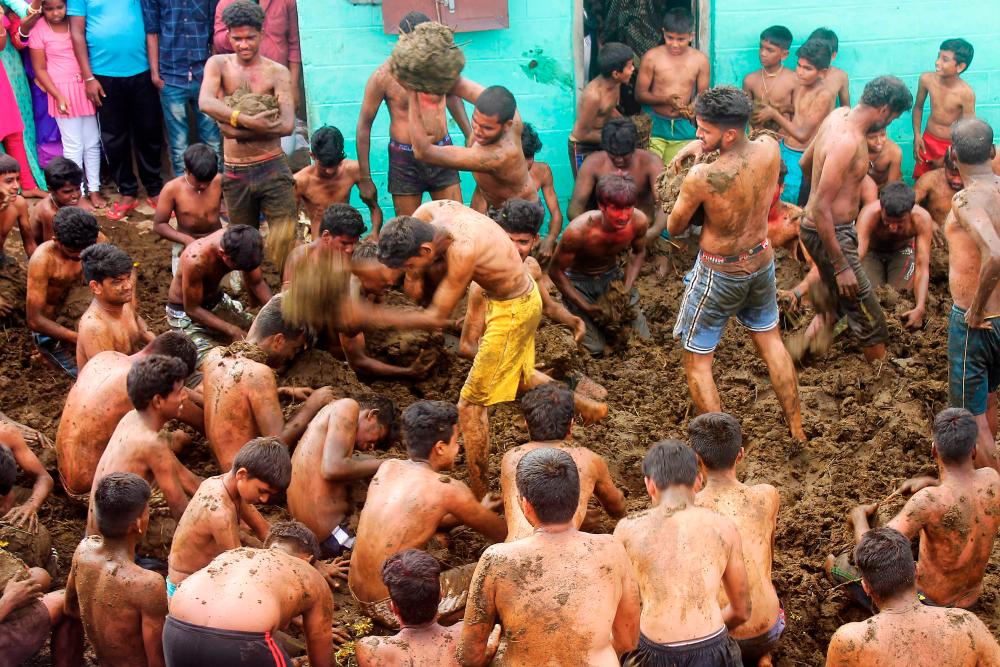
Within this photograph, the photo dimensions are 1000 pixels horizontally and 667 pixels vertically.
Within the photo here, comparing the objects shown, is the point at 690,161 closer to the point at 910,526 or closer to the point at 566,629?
the point at 910,526

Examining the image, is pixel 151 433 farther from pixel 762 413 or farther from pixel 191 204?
pixel 762 413

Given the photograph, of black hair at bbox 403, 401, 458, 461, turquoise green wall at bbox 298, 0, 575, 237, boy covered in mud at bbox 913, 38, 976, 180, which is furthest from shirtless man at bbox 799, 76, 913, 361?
black hair at bbox 403, 401, 458, 461

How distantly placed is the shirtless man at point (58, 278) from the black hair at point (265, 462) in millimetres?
2902

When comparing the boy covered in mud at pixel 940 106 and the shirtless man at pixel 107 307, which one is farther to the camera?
the boy covered in mud at pixel 940 106

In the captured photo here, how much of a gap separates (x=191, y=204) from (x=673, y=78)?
419 centimetres

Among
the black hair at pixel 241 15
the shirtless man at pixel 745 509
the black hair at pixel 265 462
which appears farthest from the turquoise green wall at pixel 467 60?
the shirtless man at pixel 745 509

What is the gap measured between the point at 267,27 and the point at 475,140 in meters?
3.00

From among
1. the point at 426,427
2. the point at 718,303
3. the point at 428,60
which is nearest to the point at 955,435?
the point at 718,303

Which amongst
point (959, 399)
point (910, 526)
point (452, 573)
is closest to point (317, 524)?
point (452, 573)

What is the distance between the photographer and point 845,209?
779 centimetres

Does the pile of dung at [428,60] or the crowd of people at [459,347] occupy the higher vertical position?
the pile of dung at [428,60]

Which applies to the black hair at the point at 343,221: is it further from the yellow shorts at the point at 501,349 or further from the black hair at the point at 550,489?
the black hair at the point at 550,489

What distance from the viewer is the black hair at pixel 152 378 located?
19.1 ft

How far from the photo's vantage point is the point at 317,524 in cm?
632
